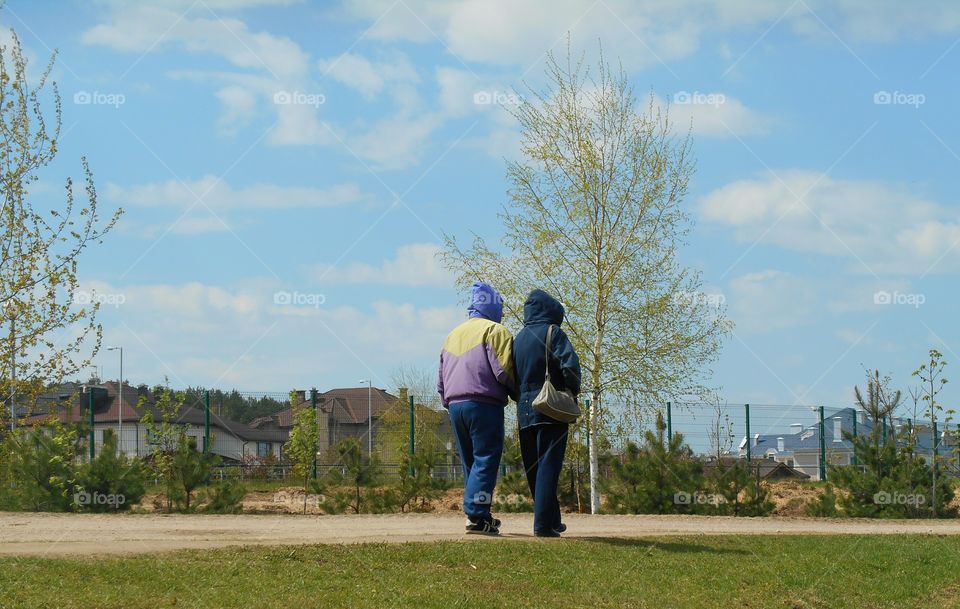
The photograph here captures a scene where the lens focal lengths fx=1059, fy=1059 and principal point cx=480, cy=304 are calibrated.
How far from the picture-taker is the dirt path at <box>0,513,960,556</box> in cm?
875

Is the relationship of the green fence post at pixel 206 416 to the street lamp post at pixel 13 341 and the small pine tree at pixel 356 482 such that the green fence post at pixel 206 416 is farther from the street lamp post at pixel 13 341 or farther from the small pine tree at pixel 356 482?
the street lamp post at pixel 13 341

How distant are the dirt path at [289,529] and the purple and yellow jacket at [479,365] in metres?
1.27

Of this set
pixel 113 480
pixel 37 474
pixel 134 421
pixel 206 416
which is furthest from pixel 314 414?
pixel 37 474

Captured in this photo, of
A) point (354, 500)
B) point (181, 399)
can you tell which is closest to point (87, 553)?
point (354, 500)

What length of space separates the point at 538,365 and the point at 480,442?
85cm

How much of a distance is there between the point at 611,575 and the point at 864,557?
144 inches

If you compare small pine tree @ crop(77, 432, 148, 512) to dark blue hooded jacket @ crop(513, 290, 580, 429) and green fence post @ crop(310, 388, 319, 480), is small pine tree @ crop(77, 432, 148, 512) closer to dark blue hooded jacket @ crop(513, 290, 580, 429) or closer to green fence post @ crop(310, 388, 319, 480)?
green fence post @ crop(310, 388, 319, 480)

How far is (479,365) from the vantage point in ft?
30.9

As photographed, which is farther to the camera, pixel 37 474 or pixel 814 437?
pixel 814 437

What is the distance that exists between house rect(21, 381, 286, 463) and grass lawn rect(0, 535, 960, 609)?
6993 millimetres

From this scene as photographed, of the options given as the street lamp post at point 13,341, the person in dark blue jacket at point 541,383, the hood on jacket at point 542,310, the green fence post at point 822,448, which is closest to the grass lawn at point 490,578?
the person in dark blue jacket at point 541,383

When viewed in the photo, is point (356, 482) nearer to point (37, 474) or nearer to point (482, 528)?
point (37, 474)

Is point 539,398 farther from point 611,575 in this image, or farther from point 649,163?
point 649,163

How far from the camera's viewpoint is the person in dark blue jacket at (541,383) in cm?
930
